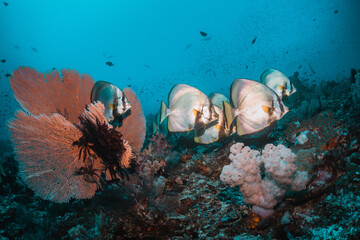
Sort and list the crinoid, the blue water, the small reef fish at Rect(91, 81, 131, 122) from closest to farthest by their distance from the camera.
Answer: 1. the crinoid
2. the small reef fish at Rect(91, 81, 131, 122)
3. the blue water

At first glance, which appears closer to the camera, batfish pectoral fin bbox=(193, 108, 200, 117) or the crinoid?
the crinoid

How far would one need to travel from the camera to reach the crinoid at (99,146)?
2.91 m

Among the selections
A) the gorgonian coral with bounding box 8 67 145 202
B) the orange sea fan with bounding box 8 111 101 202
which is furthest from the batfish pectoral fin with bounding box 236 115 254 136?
the orange sea fan with bounding box 8 111 101 202

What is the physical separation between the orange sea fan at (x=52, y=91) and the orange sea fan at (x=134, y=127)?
3.25 feet

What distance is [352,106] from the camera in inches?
167

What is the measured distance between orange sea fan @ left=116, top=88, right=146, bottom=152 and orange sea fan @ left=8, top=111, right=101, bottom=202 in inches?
52.7

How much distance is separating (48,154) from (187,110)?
2.48m

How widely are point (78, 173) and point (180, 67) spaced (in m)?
103

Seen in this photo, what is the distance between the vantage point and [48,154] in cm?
288

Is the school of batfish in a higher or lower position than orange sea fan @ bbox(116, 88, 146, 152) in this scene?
higher

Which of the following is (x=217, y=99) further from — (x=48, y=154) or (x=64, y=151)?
(x=48, y=154)

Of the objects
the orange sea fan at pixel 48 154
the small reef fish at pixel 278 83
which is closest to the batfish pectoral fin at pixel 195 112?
the orange sea fan at pixel 48 154

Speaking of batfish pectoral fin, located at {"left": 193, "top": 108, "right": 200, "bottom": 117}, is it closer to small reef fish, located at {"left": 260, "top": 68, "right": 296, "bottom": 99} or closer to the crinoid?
the crinoid

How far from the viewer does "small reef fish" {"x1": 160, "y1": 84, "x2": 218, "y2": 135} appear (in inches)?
134
